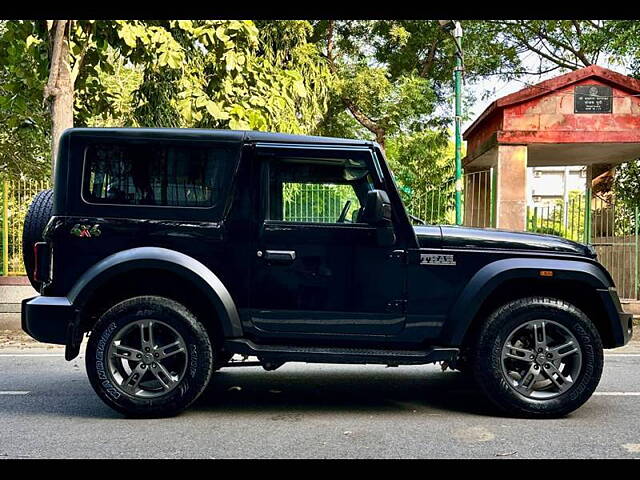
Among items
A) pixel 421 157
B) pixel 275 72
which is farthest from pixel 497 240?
pixel 421 157

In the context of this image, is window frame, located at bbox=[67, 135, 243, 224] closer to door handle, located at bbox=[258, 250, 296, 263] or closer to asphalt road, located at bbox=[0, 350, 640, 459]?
door handle, located at bbox=[258, 250, 296, 263]

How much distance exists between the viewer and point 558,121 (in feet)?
39.0

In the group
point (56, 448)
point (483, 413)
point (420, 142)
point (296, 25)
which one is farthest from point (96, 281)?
point (420, 142)

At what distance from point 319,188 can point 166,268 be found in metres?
1.29

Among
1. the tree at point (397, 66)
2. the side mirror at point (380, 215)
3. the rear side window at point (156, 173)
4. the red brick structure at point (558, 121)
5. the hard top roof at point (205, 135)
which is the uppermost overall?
the tree at point (397, 66)

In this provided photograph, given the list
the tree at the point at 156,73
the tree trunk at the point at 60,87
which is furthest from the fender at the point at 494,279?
the tree trunk at the point at 60,87

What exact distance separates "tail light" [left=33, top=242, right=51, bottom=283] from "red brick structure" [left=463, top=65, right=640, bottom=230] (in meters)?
8.53

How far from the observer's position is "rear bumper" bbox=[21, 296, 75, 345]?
16.4 feet

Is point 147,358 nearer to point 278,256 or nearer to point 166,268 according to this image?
point 166,268

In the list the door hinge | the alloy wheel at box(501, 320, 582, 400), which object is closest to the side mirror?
the door hinge

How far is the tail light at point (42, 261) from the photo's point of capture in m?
5.09

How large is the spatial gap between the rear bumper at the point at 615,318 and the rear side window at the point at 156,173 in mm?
2939

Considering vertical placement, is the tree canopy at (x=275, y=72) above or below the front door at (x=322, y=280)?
above

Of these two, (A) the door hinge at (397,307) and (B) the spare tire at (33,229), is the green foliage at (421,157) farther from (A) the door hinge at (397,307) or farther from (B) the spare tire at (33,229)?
(B) the spare tire at (33,229)
